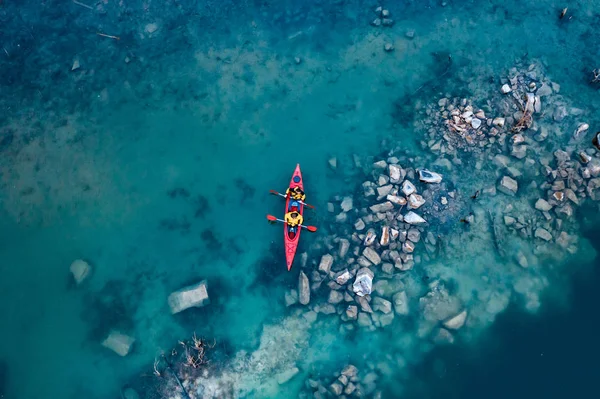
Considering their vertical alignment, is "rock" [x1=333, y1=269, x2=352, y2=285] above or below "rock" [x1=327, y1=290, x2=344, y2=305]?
above

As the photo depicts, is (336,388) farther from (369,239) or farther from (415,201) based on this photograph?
(415,201)

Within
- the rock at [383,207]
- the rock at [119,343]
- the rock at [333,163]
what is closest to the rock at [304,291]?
the rock at [383,207]

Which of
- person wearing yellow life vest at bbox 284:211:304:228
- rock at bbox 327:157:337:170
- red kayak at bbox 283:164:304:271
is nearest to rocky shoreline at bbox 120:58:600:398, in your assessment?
red kayak at bbox 283:164:304:271

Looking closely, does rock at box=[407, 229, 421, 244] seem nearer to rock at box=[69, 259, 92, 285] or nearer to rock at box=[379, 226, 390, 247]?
rock at box=[379, 226, 390, 247]

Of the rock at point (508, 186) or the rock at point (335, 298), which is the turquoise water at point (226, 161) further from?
the rock at point (508, 186)

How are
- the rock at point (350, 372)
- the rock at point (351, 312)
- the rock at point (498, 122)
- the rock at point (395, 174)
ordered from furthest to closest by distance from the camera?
the rock at point (498, 122) → the rock at point (395, 174) → the rock at point (351, 312) → the rock at point (350, 372)

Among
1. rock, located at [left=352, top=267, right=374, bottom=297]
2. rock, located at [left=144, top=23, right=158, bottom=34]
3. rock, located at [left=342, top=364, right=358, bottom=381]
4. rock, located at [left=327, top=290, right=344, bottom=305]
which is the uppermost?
rock, located at [left=144, top=23, right=158, bottom=34]

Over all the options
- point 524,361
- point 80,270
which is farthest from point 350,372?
point 80,270
